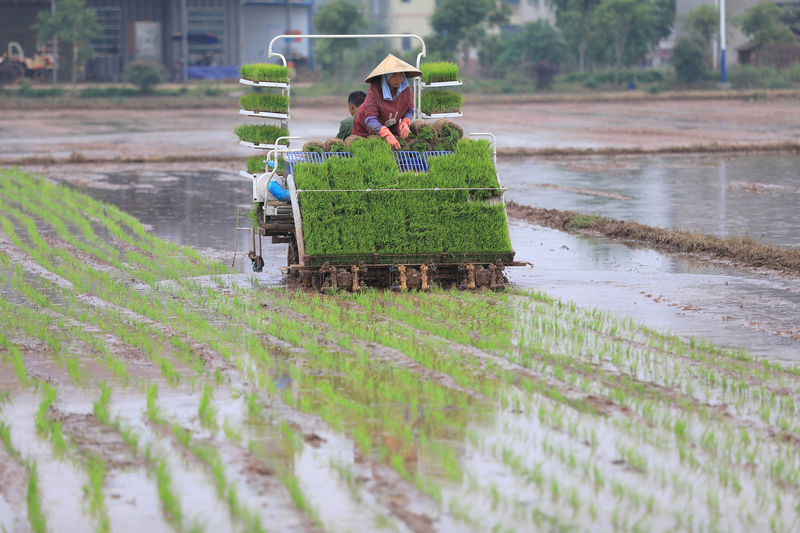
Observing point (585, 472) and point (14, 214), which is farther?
point (14, 214)

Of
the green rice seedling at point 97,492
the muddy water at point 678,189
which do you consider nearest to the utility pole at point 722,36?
the muddy water at point 678,189

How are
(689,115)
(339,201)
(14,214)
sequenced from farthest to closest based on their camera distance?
(689,115)
(14,214)
(339,201)

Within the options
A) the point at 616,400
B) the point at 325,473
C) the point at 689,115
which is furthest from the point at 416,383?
the point at 689,115

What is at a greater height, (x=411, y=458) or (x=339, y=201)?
(x=339, y=201)

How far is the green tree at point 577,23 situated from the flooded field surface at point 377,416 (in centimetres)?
5512

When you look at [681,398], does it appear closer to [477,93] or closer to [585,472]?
[585,472]

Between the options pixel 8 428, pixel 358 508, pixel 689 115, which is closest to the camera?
pixel 358 508

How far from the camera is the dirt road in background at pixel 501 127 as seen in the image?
29.6 meters

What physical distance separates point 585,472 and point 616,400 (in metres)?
1.25

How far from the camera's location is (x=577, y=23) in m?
64.4

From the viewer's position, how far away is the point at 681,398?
22.7 ft

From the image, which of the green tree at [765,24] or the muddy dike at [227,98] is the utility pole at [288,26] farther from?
the green tree at [765,24]

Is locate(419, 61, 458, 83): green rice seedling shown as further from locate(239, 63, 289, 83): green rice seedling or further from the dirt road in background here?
the dirt road in background

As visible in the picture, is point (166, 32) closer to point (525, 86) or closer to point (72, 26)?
point (72, 26)
